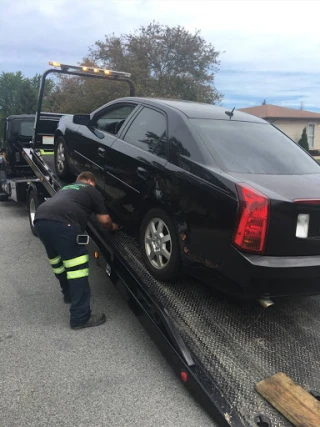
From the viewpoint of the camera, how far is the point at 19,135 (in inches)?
373

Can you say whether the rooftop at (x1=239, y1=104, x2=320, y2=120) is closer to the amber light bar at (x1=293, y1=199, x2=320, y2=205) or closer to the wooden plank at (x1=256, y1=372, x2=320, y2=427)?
the amber light bar at (x1=293, y1=199, x2=320, y2=205)

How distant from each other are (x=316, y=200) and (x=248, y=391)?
1.33 meters

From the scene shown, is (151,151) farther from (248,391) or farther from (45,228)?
(248,391)

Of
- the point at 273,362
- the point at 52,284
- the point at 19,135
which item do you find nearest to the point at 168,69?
the point at 19,135

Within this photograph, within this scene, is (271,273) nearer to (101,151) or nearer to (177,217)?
(177,217)

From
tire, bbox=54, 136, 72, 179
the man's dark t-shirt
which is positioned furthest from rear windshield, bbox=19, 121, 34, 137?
the man's dark t-shirt

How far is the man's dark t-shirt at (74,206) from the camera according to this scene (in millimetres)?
3561

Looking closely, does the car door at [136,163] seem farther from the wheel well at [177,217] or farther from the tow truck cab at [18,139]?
the tow truck cab at [18,139]

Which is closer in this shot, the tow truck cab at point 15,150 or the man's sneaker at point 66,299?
the man's sneaker at point 66,299

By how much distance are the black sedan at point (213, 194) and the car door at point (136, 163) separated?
0.04 feet

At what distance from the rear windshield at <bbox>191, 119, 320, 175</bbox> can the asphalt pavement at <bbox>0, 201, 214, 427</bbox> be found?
1708 mm

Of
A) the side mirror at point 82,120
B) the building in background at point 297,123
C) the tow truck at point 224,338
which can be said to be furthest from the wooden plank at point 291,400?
the building in background at point 297,123

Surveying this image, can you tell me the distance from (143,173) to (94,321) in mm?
1470

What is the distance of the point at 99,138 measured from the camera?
4539 mm
